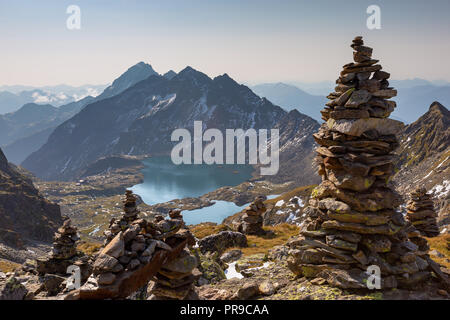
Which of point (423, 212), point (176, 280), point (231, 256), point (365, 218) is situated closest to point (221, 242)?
point (231, 256)

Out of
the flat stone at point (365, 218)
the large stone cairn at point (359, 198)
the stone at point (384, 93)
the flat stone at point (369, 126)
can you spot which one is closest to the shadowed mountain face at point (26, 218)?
the large stone cairn at point (359, 198)

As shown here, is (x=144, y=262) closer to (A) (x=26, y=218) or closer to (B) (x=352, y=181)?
(B) (x=352, y=181)

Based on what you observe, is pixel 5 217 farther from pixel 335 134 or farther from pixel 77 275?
pixel 335 134

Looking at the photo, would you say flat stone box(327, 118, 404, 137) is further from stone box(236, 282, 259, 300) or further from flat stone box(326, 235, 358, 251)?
stone box(236, 282, 259, 300)

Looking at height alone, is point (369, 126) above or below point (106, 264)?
above

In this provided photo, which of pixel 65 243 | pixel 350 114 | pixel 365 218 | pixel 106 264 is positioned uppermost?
pixel 350 114
